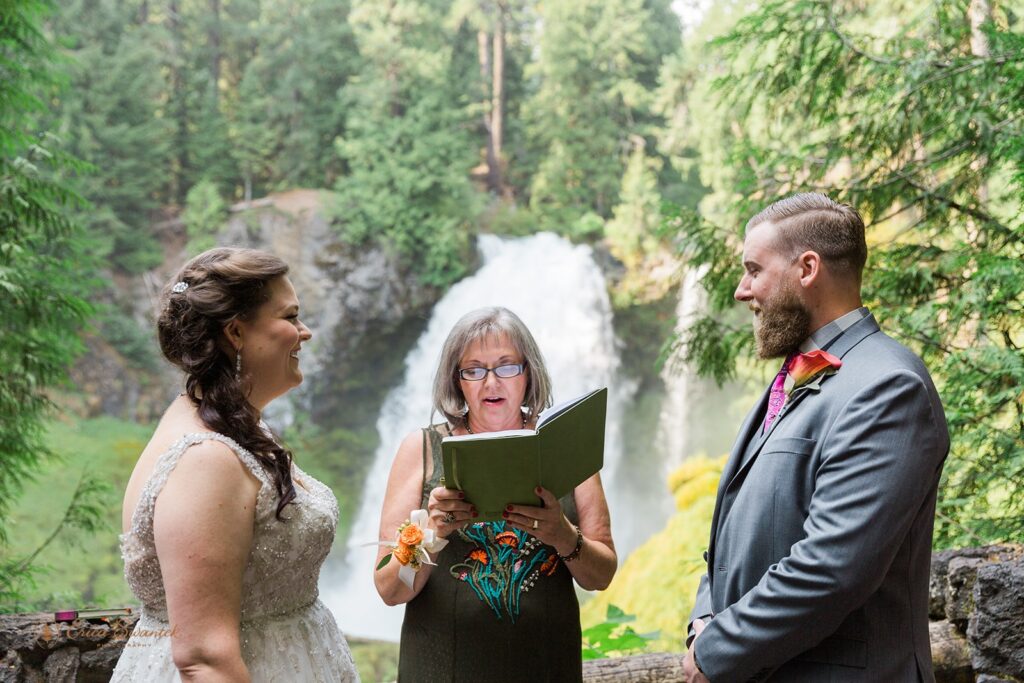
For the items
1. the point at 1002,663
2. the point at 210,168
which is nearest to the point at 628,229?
the point at 210,168

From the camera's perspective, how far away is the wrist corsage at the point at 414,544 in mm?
1891

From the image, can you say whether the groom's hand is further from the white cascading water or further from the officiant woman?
the white cascading water

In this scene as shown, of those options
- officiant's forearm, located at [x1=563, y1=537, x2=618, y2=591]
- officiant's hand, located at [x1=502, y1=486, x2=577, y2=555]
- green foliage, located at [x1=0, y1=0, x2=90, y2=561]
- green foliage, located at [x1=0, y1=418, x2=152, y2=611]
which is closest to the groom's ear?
officiant's hand, located at [x1=502, y1=486, x2=577, y2=555]

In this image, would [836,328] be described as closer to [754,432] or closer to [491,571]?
[754,432]

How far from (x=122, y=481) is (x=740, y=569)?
10.6 metres

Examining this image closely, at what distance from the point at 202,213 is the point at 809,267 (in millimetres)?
11533

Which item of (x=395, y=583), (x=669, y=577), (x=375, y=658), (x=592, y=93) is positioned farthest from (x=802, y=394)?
(x=592, y=93)

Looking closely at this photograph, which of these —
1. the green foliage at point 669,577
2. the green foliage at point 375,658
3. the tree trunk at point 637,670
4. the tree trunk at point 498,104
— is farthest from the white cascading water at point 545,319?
the tree trunk at point 637,670

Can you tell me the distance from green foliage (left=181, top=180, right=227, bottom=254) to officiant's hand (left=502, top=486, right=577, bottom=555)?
36.2ft

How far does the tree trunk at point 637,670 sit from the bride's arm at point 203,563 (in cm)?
178

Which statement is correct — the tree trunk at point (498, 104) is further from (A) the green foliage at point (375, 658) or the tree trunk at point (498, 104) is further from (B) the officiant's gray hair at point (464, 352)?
(B) the officiant's gray hair at point (464, 352)

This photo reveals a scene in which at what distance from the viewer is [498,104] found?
12.5 meters

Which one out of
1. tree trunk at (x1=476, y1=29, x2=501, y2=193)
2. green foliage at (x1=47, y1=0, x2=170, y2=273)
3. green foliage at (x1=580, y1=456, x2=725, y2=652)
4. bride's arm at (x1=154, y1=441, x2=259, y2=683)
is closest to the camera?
bride's arm at (x1=154, y1=441, x2=259, y2=683)

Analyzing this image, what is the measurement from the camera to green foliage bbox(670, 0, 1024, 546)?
3.38 metres
